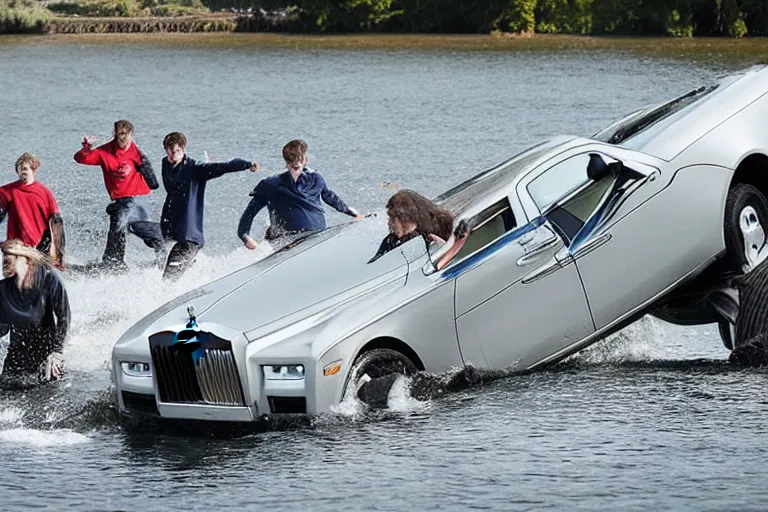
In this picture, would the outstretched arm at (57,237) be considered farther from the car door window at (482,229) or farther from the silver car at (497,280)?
the car door window at (482,229)

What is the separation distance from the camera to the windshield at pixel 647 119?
11.9m

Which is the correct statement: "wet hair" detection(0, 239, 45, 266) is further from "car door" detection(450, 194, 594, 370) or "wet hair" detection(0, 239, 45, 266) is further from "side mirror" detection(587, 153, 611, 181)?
"side mirror" detection(587, 153, 611, 181)

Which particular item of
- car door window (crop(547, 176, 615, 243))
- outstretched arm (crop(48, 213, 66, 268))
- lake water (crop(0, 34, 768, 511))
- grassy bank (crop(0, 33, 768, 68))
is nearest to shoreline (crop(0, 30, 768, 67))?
grassy bank (crop(0, 33, 768, 68))

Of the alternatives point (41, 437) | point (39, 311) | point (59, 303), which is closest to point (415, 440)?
point (41, 437)

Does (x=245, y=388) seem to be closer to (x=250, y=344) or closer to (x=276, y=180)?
(x=250, y=344)

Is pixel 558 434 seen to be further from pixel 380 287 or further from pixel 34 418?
pixel 34 418

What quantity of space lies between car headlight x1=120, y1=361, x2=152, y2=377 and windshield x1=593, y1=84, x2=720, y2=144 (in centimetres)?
412

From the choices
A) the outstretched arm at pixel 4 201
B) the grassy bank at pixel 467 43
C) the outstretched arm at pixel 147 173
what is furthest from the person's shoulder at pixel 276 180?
the grassy bank at pixel 467 43

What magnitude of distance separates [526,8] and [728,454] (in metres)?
77.3

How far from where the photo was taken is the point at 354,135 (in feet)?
112

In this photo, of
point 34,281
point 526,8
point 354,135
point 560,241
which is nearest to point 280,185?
point 34,281

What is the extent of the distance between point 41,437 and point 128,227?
5.16 metres

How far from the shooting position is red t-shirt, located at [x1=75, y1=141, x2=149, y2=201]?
1549cm

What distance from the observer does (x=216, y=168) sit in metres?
14.4
